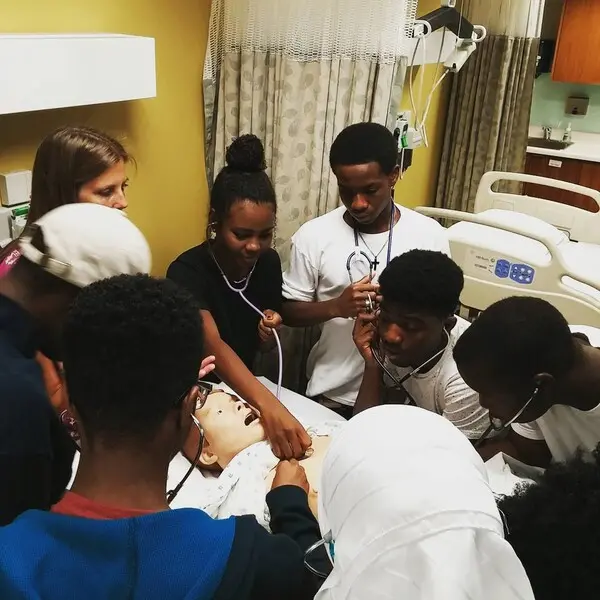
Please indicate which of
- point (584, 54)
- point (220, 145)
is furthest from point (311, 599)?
point (584, 54)

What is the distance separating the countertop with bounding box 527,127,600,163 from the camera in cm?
435

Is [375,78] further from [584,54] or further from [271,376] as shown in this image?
[584,54]

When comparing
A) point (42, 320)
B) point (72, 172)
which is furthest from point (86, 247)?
point (72, 172)

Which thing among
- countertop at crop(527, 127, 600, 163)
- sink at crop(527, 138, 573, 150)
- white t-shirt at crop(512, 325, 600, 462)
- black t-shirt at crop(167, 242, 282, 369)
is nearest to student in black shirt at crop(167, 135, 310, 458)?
black t-shirt at crop(167, 242, 282, 369)

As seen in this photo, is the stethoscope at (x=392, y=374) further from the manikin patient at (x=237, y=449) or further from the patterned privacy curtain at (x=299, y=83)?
the patterned privacy curtain at (x=299, y=83)

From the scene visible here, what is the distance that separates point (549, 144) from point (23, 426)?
4.64 metres

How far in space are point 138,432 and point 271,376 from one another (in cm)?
153

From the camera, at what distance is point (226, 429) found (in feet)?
5.25

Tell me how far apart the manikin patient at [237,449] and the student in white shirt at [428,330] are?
0.93 feet

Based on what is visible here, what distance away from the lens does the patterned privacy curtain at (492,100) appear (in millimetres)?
3301

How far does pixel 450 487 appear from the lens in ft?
2.21

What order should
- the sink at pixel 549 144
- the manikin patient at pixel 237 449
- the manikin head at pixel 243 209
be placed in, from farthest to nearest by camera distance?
the sink at pixel 549 144 → the manikin head at pixel 243 209 → the manikin patient at pixel 237 449

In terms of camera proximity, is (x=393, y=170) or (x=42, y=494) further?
(x=393, y=170)

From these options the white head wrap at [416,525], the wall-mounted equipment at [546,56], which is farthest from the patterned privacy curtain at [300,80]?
the wall-mounted equipment at [546,56]
